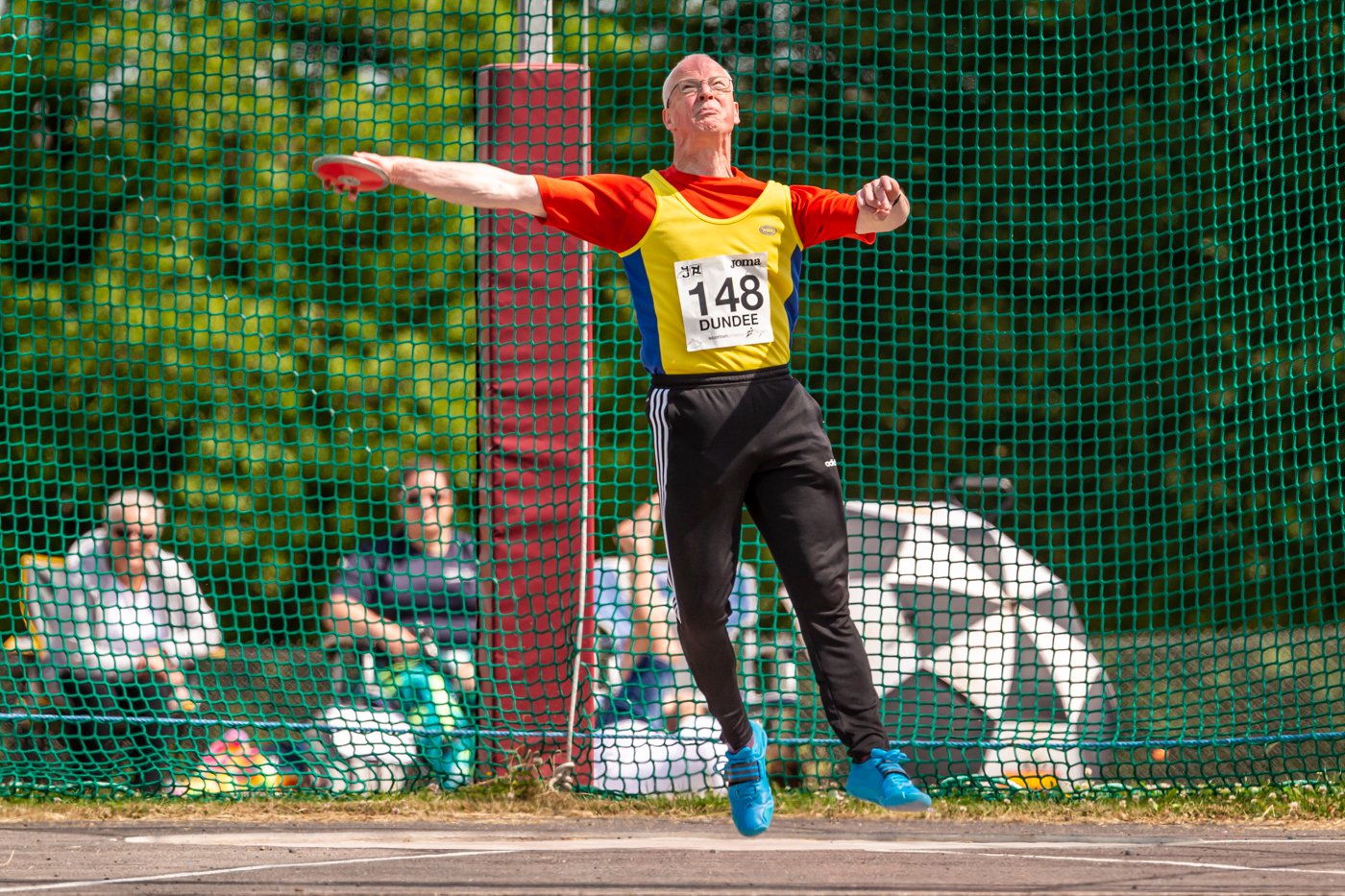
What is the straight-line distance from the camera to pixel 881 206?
3.98 m

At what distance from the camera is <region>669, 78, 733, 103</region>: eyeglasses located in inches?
163

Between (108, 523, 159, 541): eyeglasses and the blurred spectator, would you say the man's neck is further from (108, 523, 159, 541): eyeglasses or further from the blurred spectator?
(108, 523, 159, 541): eyeglasses

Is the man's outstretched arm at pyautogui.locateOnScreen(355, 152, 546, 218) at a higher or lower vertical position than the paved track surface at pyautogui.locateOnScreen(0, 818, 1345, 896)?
higher

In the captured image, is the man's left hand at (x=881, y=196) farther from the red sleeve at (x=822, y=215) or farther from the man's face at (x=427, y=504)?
the man's face at (x=427, y=504)

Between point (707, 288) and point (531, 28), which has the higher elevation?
point (531, 28)

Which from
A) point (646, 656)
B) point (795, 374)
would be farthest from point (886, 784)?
point (795, 374)

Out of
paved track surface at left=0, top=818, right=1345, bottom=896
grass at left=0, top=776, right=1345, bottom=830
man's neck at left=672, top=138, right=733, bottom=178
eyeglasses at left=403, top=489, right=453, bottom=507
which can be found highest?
man's neck at left=672, top=138, right=733, bottom=178

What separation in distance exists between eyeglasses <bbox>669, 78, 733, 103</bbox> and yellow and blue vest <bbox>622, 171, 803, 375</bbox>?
283 mm

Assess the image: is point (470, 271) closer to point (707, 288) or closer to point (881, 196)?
point (707, 288)

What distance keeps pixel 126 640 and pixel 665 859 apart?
2.77 meters

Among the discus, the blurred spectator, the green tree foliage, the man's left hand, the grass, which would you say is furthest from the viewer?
the green tree foliage

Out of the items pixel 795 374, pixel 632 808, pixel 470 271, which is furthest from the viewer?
pixel 470 271

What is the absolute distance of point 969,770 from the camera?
6.06 m

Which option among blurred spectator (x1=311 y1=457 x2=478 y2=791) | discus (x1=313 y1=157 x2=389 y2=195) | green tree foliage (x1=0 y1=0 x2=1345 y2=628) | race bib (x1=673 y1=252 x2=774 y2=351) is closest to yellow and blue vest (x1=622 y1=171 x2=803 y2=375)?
race bib (x1=673 y1=252 x2=774 y2=351)
